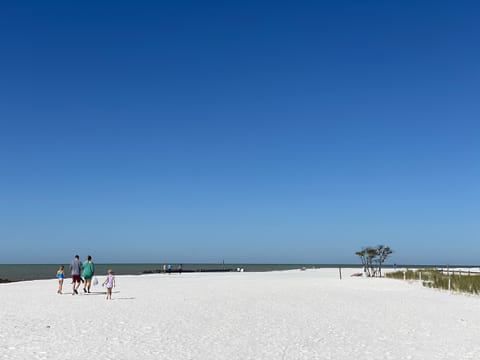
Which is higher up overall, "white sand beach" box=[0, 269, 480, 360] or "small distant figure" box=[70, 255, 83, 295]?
"small distant figure" box=[70, 255, 83, 295]

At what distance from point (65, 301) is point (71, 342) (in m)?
10.1

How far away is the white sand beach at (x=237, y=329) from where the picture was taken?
32.6 feet

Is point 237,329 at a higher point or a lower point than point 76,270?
lower

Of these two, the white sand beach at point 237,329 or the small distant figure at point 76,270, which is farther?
the small distant figure at point 76,270

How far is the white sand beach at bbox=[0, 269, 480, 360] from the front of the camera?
32.6 ft

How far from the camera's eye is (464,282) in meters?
27.5

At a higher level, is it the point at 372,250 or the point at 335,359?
the point at 372,250

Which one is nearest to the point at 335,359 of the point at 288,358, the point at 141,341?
the point at 288,358

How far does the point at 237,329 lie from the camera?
12.8m

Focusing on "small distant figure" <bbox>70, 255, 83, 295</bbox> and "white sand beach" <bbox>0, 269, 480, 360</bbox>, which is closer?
"white sand beach" <bbox>0, 269, 480, 360</bbox>

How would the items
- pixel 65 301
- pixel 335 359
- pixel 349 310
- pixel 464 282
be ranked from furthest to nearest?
pixel 464 282 < pixel 65 301 < pixel 349 310 < pixel 335 359

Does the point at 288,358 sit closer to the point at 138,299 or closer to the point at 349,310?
the point at 349,310

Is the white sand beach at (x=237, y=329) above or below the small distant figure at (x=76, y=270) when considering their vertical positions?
below

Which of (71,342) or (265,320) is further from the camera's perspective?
(265,320)
